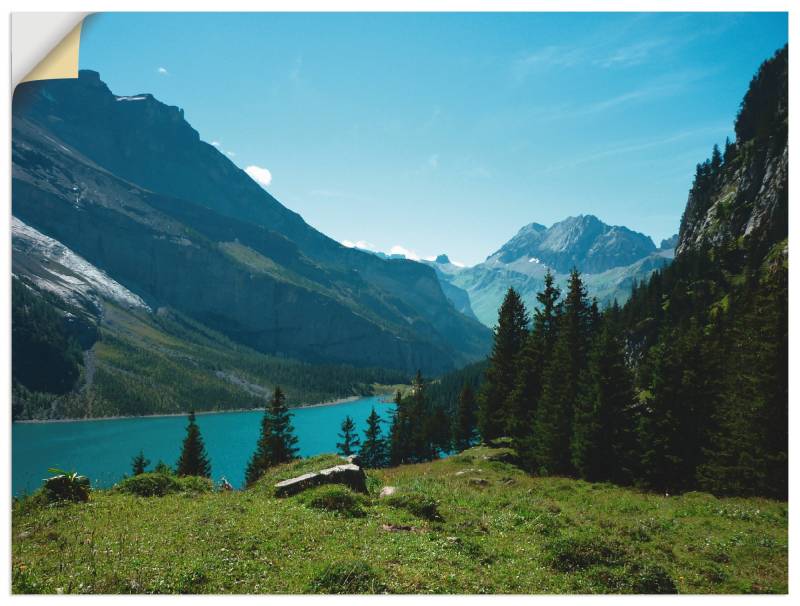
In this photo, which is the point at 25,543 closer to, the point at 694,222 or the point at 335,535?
the point at 335,535

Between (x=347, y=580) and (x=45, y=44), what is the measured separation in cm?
1097

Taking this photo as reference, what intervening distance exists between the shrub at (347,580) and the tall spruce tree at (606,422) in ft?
66.5

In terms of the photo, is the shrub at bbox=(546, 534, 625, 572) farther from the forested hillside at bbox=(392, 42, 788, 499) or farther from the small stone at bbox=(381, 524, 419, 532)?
the forested hillside at bbox=(392, 42, 788, 499)

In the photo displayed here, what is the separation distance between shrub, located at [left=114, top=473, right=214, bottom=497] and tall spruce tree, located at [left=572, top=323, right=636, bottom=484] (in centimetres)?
1914

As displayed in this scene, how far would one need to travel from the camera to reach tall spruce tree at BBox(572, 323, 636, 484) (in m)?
25.7

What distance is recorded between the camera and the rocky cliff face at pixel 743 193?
57.8 metres

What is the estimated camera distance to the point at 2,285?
8.92 m

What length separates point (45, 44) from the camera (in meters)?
8.45

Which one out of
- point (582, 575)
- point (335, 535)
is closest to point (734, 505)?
point (582, 575)

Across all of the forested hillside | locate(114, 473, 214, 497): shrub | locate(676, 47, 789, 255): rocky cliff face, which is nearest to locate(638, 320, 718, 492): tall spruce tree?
the forested hillside

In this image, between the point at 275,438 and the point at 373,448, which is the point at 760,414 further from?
the point at 373,448

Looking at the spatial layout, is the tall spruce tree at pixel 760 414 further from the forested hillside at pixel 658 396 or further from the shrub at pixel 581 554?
Answer: the shrub at pixel 581 554

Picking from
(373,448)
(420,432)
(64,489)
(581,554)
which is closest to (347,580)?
(581,554)
